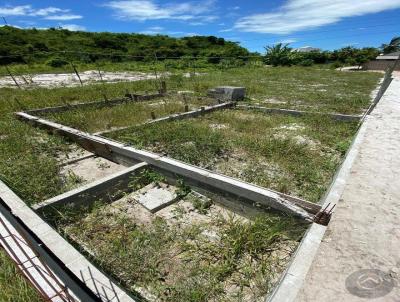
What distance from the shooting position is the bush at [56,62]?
28547mm

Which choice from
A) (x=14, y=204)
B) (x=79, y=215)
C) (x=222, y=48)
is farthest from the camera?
(x=222, y=48)

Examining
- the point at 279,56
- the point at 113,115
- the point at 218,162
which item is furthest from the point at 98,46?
the point at 218,162

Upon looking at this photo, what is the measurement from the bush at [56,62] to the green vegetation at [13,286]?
30.8 meters

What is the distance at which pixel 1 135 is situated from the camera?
6.50m

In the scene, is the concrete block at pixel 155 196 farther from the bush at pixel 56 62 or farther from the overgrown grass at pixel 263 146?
the bush at pixel 56 62

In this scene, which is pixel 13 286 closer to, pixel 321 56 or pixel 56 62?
pixel 56 62

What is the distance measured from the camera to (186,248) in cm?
295

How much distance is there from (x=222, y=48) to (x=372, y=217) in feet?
152

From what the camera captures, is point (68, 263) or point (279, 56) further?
point (279, 56)

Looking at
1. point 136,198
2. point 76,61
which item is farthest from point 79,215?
point 76,61

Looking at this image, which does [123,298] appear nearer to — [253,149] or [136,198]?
[136,198]

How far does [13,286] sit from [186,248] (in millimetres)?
1532
